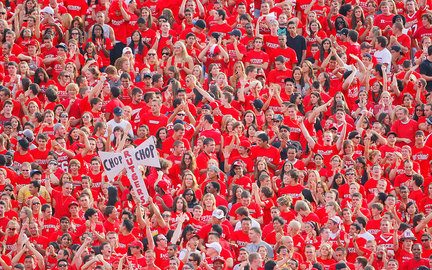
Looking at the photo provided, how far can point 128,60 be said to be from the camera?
24531 millimetres

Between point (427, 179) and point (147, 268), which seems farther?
point (427, 179)

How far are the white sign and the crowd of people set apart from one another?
173 mm

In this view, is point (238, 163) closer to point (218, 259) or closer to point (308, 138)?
point (308, 138)

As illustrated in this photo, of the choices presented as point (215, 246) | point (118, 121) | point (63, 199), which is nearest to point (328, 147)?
point (118, 121)

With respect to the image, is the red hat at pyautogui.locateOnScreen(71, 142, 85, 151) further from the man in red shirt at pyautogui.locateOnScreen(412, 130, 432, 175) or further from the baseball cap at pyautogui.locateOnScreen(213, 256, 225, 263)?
the man in red shirt at pyautogui.locateOnScreen(412, 130, 432, 175)

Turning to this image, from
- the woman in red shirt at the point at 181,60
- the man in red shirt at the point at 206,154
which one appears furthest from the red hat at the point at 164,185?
the woman in red shirt at the point at 181,60

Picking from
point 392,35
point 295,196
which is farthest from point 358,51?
point 295,196

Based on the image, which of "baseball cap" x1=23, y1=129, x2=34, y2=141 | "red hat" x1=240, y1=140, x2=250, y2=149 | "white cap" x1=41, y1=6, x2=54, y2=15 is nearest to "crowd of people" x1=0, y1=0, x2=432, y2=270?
"red hat" x1=240, y1=140, x2=250, y2=149

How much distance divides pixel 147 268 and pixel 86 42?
24.0 ft

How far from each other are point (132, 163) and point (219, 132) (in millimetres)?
3090

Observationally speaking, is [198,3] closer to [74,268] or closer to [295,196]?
[295,196]

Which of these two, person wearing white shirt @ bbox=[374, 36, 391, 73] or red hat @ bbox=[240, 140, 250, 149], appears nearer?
red hat @ bbox=[240, 140, 250, 149]

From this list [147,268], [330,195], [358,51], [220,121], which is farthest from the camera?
[358,51]

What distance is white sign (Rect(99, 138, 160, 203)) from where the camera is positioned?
65.4 ft
